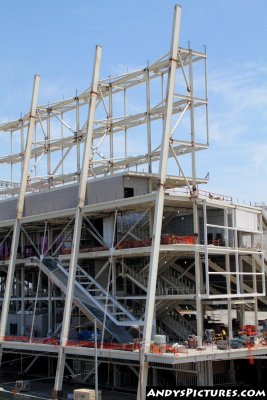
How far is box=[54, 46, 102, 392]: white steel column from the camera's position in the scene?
55000 millimetres

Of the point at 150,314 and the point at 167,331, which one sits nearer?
the point at 150,314

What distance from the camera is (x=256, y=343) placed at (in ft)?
175

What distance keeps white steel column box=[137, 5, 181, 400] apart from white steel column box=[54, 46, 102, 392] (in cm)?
937

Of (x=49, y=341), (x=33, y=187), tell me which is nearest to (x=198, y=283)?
(x=49, y=341)

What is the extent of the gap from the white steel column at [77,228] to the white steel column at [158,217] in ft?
30.7

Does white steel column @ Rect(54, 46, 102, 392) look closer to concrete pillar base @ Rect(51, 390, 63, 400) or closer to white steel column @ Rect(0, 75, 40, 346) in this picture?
concrete pillar base @ Rect(51, 390, 63, 400)

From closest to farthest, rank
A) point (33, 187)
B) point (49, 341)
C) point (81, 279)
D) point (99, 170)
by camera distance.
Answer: point (49, 341) → point (81, 279) → point (99, 170) → point (33, 187)

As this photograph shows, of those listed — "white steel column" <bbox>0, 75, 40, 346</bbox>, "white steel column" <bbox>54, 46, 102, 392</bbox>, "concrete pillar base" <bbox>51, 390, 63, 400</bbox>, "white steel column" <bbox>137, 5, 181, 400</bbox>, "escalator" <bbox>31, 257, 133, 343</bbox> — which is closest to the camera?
"white steel column" <bbox>137, 5, 181, 400</bbox>

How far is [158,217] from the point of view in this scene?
50812mm

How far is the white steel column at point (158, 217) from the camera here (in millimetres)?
48312

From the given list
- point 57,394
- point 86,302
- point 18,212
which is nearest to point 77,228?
point 86,302

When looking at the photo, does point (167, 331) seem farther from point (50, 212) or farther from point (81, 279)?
point (50, 212)

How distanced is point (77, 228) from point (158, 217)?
1008 centimetres

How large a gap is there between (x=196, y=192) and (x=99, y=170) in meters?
18.9
